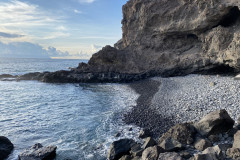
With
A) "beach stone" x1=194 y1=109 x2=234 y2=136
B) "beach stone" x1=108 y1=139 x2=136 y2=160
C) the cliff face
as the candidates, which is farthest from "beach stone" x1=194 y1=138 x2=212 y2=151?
the cliff face

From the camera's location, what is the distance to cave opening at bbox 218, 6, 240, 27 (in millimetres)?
28731

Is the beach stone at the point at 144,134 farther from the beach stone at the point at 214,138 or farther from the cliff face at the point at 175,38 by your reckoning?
the cliff face at the point at 175,38

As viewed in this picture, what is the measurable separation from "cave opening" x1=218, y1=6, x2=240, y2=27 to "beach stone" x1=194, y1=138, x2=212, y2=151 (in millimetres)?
27312

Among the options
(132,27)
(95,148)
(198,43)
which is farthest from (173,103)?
(132,27)

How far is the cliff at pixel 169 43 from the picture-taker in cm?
2872

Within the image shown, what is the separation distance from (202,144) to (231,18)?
28668 millimetres

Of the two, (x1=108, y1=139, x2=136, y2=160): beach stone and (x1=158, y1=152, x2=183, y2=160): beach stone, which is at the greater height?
(x1=158, y1=152, x2=183, y2=160): beach stone

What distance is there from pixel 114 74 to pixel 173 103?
26513mm

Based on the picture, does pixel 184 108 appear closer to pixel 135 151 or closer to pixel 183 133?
pixel 183 133

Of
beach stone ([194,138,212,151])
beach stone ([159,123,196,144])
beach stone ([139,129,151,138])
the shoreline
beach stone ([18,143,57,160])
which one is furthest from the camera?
the shoreline

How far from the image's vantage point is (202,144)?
31.2 ft

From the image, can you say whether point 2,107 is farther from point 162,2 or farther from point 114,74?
point 162,2

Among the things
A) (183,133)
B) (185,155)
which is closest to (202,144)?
(183,133)

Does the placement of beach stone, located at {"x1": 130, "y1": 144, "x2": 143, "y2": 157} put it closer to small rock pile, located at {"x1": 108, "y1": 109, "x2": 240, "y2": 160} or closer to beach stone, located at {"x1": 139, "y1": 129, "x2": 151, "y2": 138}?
small rock pile, located at {"x1": 108, "y1": 109, "x2": 240, "y2": 160}
